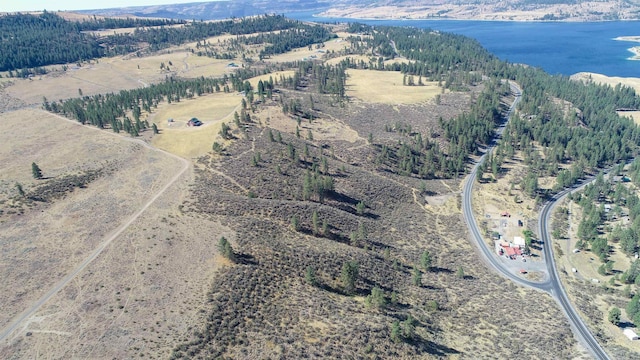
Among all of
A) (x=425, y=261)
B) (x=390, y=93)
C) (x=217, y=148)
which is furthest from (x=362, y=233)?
(x=390, y=93)

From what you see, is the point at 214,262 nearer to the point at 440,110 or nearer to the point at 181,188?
the point at 181,188

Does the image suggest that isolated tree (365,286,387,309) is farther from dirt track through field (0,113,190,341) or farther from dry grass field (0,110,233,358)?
dirt track through field (0,113,190,341)

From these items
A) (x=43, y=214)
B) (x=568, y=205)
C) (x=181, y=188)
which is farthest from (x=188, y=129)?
(x=568, y=205)

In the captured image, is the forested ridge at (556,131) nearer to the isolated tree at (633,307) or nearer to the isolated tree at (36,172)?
the isolated tree at (633,307)

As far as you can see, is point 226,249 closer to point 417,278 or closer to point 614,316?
point 417,278

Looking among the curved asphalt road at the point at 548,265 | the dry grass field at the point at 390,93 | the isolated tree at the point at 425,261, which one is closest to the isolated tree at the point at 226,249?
the isolated tree at the point at 425,261
